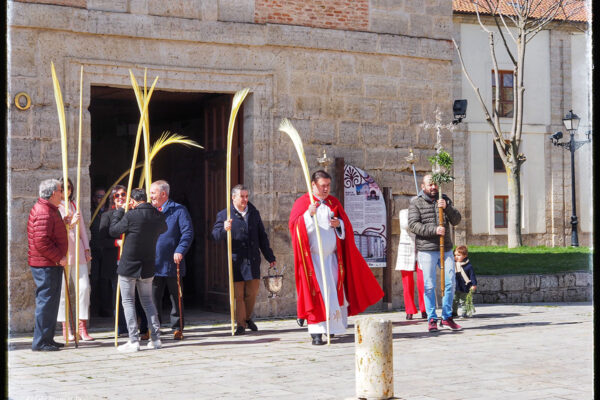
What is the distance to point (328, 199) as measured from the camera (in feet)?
34.2

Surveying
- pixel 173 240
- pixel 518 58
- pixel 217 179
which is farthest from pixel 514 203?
pixel 173 240

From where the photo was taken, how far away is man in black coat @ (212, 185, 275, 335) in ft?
35.8

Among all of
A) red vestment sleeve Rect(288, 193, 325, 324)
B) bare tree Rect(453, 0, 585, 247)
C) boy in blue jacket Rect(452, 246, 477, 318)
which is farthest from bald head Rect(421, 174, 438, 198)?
bare tree Rect(453, 0, 585, 247)

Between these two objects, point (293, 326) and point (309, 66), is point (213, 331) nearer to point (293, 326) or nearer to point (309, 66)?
point (293, 326)

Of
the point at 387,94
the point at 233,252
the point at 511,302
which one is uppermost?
the point at 387,94

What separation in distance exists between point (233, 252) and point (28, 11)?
3.67 metres

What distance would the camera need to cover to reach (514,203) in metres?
27.4

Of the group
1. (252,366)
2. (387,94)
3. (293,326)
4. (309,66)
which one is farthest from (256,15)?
(252,366)

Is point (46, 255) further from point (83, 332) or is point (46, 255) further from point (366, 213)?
point (366, 213)

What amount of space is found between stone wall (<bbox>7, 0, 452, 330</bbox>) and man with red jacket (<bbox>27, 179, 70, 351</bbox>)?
141 cm

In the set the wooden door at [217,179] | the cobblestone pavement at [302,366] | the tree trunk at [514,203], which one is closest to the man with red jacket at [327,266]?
the cobblestone pavement at [302,366]

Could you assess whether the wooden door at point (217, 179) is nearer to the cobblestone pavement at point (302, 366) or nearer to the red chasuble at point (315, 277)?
the cobblestone pavement at point (302, 366)

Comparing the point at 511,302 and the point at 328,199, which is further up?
the point at 328,199

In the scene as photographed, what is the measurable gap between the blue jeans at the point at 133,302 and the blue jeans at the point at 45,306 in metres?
0.68
